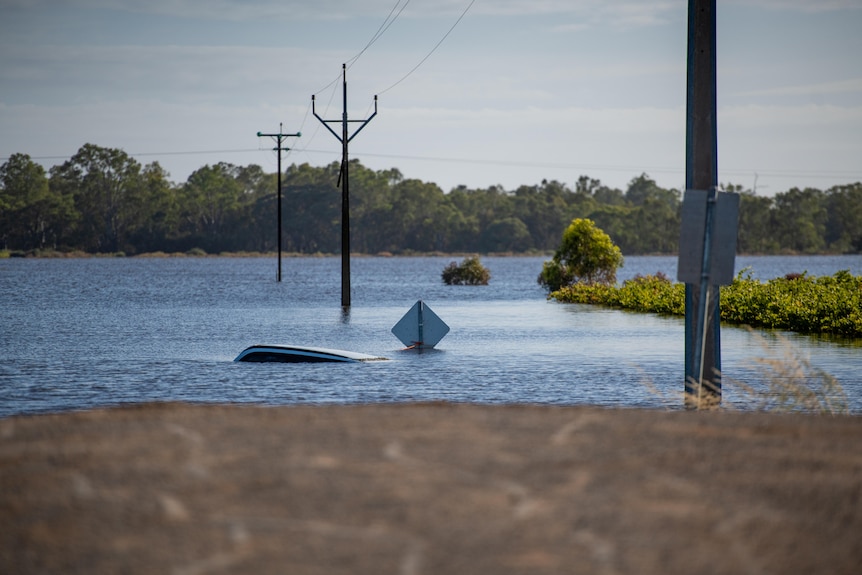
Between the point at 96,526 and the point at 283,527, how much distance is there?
94cm

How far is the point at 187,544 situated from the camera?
5.54 metres

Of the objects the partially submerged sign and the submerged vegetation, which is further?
the submerged vegetation

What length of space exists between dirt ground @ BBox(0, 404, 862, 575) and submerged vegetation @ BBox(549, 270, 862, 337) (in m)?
24.1

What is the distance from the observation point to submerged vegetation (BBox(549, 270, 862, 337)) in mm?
31312

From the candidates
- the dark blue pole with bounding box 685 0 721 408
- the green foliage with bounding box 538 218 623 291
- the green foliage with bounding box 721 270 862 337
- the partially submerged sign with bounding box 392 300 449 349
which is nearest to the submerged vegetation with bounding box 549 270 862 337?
the green foliage with bounding box 721 270 862 337

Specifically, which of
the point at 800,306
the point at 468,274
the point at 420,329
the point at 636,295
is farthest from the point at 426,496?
the point at 468,274

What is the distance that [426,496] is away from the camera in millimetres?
6223

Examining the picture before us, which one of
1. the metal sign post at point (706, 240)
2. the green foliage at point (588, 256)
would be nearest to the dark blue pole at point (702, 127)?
the metal sign post at point (706, 240)

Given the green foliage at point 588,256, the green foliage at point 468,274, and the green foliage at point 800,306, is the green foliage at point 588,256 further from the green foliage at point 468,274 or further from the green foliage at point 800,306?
the green foliage at point 468,274

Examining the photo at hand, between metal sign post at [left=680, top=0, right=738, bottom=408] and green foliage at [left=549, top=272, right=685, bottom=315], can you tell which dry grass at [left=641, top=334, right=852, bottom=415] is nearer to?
metal sign post at [left=680, top=0, right=738, bottom=408]

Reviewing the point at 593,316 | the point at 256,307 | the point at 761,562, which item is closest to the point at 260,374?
the point at 761,562

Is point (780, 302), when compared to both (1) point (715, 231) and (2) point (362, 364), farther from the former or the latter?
(1) point (715, 231)

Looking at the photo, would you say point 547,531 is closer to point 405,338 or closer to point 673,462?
point 673,462

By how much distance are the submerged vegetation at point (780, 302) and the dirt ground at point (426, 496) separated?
24.1 metres
